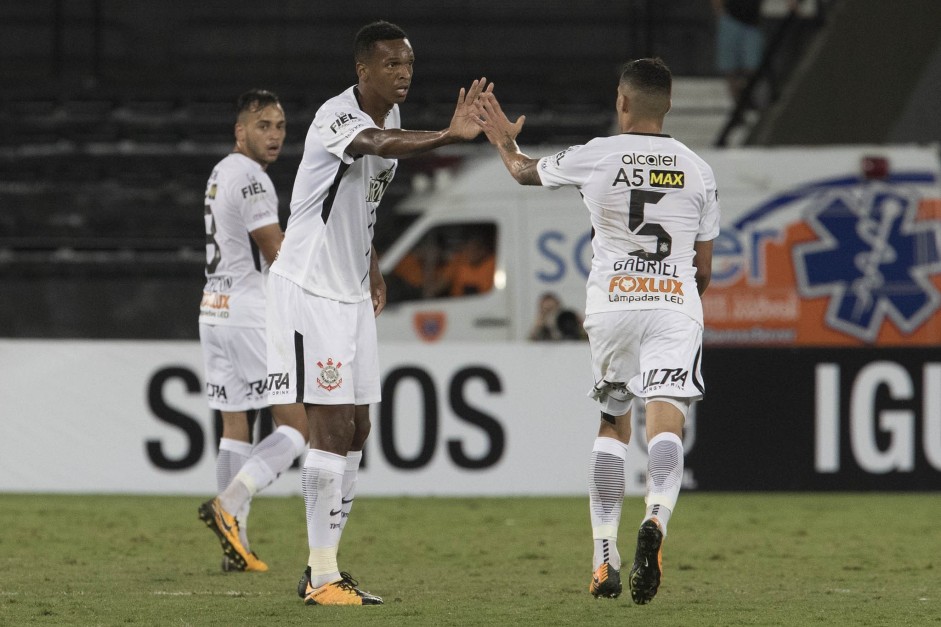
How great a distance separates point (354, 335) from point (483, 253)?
859cm

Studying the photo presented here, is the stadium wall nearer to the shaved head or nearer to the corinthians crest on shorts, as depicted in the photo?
the corinthians crest on shorts

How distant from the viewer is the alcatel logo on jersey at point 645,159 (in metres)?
6.30

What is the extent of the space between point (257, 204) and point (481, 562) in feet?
7.76

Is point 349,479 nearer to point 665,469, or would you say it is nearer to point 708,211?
point 665,469

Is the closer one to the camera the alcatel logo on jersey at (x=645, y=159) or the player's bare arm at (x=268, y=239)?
the alcatel logo on jersey at (x=645, y=159)

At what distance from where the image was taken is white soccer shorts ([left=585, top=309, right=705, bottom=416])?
6.27 meters

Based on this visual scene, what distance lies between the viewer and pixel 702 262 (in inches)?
261

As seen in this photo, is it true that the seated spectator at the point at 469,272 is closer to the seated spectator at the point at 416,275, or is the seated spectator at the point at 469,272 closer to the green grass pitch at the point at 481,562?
the seated spectator at the point at 416,275

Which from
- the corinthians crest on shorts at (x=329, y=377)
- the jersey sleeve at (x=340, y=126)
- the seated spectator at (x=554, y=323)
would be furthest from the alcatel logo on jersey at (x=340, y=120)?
the seated spectator at (x=554, y=323)

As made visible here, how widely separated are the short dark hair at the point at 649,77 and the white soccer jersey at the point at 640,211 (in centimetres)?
20

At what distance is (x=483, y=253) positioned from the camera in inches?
595

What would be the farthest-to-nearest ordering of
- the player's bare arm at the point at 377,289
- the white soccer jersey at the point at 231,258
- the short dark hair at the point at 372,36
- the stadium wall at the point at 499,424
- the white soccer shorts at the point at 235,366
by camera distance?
the stadium wall at the point at 499,424
the white soccer shorts at the point at 235,366
the white soccer jersey at the point at 231,258
the player's bare arm at the point at 377,289
the short dark hair at the point at 372,36

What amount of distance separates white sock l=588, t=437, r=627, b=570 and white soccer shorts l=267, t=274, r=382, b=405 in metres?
1.03

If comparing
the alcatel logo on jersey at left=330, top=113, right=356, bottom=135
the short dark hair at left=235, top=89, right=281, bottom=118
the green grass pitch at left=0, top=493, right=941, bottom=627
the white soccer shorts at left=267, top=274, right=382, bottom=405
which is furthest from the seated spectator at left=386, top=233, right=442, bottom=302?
the alcatel logo on jersey at left=330, top=113, right=356, bottom=135
